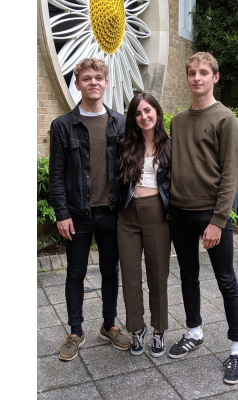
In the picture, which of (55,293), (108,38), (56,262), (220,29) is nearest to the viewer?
(55,293)

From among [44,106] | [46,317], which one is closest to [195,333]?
[46,317]

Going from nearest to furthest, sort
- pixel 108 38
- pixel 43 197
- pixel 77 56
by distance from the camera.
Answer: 1. pixel 43 197
2. pixel 77 56
3. pixel 108 38

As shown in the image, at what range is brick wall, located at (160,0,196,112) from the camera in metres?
7.79

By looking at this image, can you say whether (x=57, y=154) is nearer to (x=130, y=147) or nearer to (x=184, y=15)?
(x=130, y=147)

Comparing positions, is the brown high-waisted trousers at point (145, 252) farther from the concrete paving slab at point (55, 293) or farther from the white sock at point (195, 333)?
the concrete paving slab at point (55, 293)

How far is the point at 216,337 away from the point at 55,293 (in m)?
1.54

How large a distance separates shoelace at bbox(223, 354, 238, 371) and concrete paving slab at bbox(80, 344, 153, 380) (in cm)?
47

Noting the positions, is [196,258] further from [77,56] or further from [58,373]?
[77,56]

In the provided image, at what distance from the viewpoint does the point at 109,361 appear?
8.87ft

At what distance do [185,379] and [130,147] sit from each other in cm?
145

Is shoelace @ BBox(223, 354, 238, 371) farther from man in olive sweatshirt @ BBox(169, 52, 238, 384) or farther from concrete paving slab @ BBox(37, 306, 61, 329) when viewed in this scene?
concrete paving slab @ BBox(37, 306, 61, 329)

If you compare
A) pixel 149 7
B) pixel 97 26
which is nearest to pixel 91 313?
pixel 97 26

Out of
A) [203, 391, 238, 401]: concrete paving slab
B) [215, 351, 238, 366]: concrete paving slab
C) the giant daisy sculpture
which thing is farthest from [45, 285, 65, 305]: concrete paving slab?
the giant daisy sculpture

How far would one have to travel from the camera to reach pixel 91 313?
3.44 m
